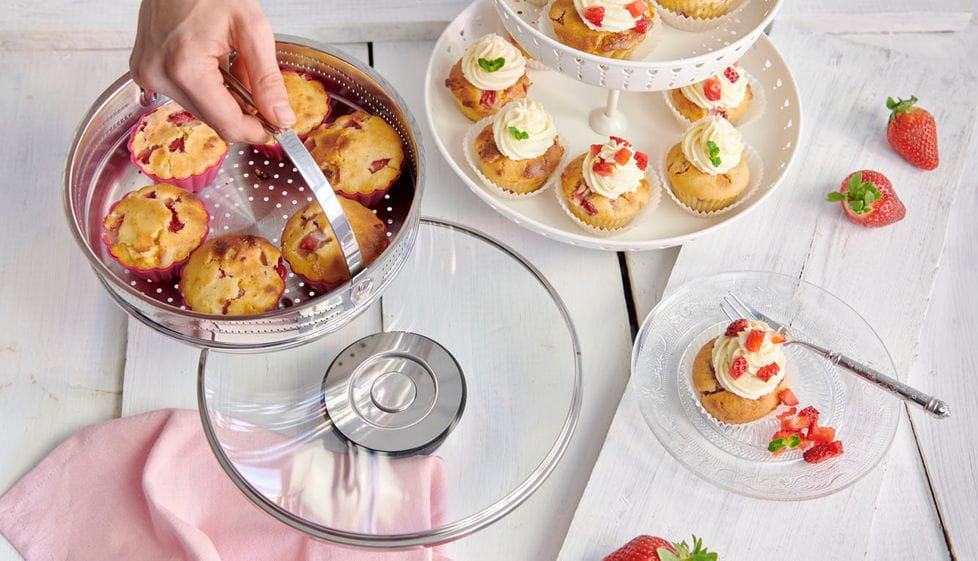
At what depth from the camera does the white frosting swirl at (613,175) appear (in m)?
1.48

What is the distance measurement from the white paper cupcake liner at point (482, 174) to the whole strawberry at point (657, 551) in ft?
2.04

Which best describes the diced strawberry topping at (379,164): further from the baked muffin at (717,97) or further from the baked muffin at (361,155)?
the baked muffin at (717,97)

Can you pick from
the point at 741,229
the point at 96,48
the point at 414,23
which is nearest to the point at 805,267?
the point at 741,229

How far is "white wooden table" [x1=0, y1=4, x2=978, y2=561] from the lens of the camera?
1299 millimetres

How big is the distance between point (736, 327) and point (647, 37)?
20.6 inches

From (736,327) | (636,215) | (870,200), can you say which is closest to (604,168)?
(636,215)

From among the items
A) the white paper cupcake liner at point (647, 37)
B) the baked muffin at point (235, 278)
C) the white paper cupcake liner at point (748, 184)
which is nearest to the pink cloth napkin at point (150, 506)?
the baked muffin at point (235, 278)

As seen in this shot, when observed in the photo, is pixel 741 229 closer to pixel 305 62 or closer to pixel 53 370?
pixel 305 62

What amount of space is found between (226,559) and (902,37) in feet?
5.44

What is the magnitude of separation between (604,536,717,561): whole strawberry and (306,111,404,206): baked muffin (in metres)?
0.61

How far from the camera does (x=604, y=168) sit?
1.49 metres

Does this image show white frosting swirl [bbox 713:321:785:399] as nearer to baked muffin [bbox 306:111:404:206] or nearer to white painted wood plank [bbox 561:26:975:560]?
white painted wood plank [bbox 561:26:975:560]

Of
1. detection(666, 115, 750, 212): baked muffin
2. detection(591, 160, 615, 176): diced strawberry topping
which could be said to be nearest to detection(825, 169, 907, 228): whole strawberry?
detection(666, 115, 750, 212): baked muffin

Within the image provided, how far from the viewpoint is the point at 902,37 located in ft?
6.25
